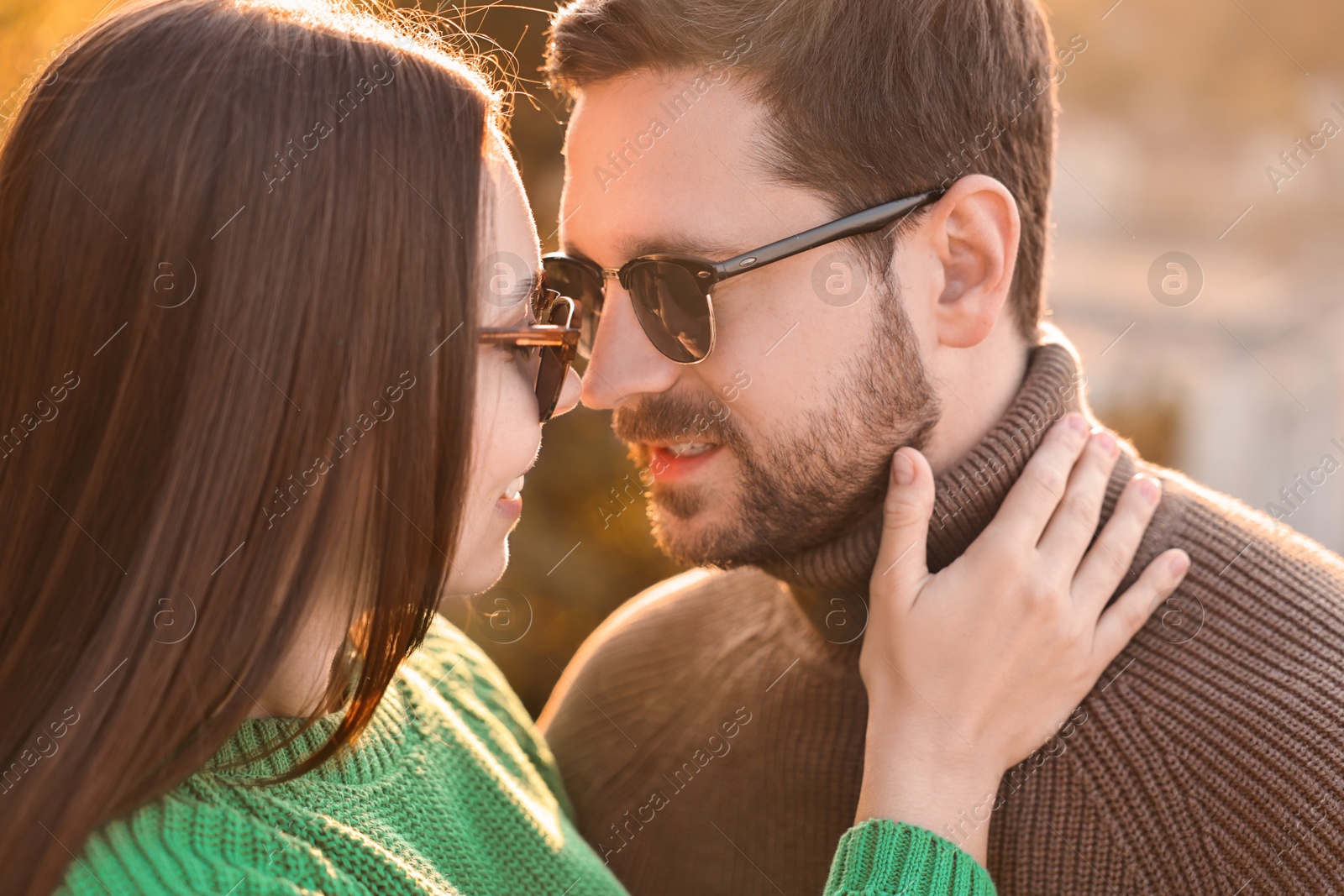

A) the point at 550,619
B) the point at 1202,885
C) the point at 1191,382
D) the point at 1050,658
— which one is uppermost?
the point at 1050,658

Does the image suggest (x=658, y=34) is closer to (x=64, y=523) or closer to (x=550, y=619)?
(x=64, y=523)

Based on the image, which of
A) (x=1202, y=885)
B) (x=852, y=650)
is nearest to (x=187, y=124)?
(x=852, y=650)

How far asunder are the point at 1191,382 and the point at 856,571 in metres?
7.87

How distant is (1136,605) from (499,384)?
1046 millimetres

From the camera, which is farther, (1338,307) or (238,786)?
(1338,307)

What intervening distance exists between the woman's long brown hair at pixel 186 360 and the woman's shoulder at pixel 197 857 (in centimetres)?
3

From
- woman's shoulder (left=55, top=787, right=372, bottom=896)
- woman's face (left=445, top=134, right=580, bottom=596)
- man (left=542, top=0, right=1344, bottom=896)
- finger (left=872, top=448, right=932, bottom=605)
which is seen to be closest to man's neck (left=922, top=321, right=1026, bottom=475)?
man (left=542, top=0, right=1344, bottom=896)

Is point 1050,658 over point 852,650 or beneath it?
over

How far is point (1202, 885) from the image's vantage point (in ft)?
5.30

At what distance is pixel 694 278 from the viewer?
5.98 ft

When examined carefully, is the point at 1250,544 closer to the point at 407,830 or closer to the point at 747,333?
the point at 747,333

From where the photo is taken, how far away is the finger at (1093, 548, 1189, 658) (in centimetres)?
170

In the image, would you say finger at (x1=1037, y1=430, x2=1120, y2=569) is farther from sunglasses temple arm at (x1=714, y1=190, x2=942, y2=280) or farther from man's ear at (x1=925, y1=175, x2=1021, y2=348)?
sunglasses temple arm at (x1=714, y1=190, x2=942, y2=280)
